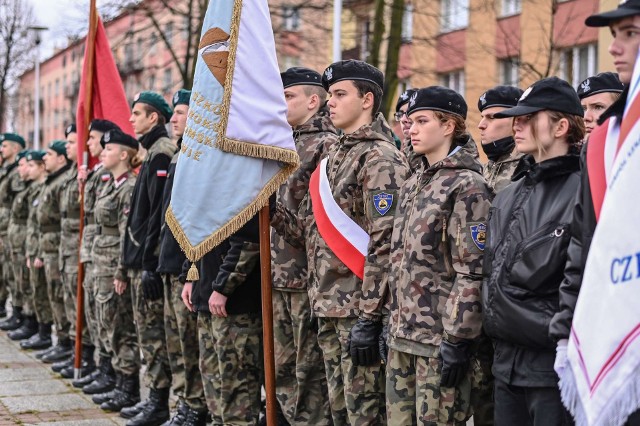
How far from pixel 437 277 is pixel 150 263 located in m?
3.05

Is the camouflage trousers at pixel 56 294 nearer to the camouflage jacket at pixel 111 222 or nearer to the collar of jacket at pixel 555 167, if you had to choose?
the camouflage jacket at pixel 111 222

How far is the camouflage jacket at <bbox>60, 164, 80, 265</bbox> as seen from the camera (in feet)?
30.2

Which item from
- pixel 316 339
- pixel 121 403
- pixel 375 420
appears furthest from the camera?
pixel 121 403

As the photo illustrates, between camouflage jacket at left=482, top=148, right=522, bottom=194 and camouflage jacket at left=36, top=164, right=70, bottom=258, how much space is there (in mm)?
6138

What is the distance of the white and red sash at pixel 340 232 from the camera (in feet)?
16.4

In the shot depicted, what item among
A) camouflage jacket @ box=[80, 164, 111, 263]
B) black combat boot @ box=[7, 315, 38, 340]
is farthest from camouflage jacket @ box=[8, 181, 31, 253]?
camouflage jacket @ box=[80, 164, 111, 263]

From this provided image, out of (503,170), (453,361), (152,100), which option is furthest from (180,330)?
(453,361)

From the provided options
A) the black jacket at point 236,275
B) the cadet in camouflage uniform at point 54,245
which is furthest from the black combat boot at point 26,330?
the black jacket at point 236,275

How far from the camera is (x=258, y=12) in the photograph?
5.19m

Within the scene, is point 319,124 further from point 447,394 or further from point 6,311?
point 6,311

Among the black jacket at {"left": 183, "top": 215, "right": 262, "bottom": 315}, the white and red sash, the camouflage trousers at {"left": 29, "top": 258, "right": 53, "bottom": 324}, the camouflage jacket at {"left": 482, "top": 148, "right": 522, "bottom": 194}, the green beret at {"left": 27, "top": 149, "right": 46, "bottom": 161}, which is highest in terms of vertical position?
the green beret at {"left": 27, "top": 149, "right": 46, "bottom": 161}

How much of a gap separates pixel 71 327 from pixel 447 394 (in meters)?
6.11

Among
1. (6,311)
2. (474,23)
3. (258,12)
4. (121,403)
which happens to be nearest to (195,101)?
(258,12)

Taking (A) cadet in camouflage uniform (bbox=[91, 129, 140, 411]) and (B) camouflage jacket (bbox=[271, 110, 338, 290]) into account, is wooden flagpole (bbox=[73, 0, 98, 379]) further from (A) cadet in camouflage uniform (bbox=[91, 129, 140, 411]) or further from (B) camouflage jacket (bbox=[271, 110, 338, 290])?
(B) camouflage jacket (bbox=[271, 110, 338, 290])
